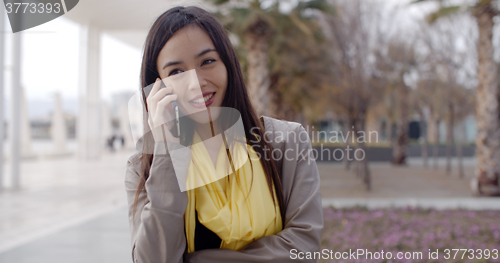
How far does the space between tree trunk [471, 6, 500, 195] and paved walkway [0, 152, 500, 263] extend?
1.86ft

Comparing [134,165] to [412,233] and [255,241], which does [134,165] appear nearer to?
[255,241]

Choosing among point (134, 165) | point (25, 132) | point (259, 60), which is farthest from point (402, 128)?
point (25, 132)

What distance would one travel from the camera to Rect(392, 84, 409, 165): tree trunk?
1572 cm

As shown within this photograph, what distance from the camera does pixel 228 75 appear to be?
4.14 feet

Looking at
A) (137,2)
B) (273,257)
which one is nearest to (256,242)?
(273,257)

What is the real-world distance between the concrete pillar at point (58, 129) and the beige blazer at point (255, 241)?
23950 millimetres

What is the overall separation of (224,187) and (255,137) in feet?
0.72

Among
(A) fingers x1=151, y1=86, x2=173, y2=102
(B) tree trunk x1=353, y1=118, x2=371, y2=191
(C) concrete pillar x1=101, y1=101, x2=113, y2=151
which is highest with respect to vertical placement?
(C) concrete pillar x1=101, y1=101, x2=113, y2=151

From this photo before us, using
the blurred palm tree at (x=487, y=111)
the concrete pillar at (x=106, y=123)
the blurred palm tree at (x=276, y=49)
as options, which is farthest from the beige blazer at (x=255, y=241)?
the concrete pillar at (x=106, y=123)

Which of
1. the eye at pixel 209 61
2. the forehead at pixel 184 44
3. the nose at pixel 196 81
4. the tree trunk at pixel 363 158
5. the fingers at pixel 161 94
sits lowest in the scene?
the tree trunk at pixel 363 158

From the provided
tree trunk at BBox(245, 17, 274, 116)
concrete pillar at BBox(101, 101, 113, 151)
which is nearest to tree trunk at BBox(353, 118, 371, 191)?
tree trunk at BBox(245, 17, 274, 116)

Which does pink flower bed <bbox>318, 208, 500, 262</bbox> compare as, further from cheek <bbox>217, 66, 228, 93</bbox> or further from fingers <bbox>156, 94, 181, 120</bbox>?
fingers <bbox>156, 94, 181, 120</bbox>

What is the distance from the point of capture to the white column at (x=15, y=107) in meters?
9.56

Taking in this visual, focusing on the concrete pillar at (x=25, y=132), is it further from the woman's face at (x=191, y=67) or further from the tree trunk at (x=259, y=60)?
the woman's face at (x=191, y=67)
